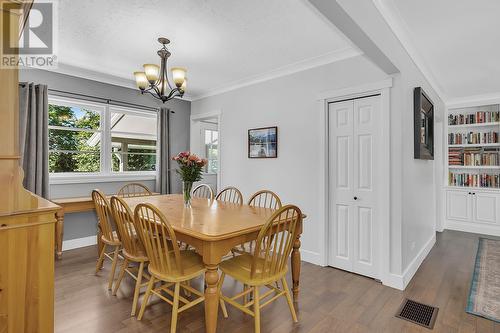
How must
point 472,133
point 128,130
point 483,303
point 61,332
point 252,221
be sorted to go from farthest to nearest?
point 472,133 < point 128,130 < point 483,303 < point 252,221 < point 61,332

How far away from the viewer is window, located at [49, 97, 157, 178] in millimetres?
3945

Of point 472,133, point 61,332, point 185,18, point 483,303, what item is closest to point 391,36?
point 185,18

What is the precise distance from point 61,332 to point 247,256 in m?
1.47

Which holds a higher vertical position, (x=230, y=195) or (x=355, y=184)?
(x=355, y=184)

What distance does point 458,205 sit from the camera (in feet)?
17.2

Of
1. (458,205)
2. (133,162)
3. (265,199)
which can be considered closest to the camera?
(265,199)

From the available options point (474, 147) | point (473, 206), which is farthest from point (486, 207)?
point (474, 147)

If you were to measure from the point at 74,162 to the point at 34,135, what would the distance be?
0.71 meters

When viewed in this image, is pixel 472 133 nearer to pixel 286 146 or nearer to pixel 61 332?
pixel 286 146

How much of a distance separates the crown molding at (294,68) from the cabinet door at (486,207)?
3965mm

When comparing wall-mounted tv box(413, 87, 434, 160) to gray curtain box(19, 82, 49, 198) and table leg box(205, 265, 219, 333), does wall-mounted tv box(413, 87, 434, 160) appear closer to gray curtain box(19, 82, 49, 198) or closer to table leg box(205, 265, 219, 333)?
table leg box(205, 265, 219, 333)

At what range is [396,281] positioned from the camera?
2795 mm

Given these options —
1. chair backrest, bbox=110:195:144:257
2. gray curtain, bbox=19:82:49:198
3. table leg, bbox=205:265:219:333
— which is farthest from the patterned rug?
gray curtain, bbox=19:82:49:198

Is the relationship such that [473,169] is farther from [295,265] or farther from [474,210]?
[295,265]
